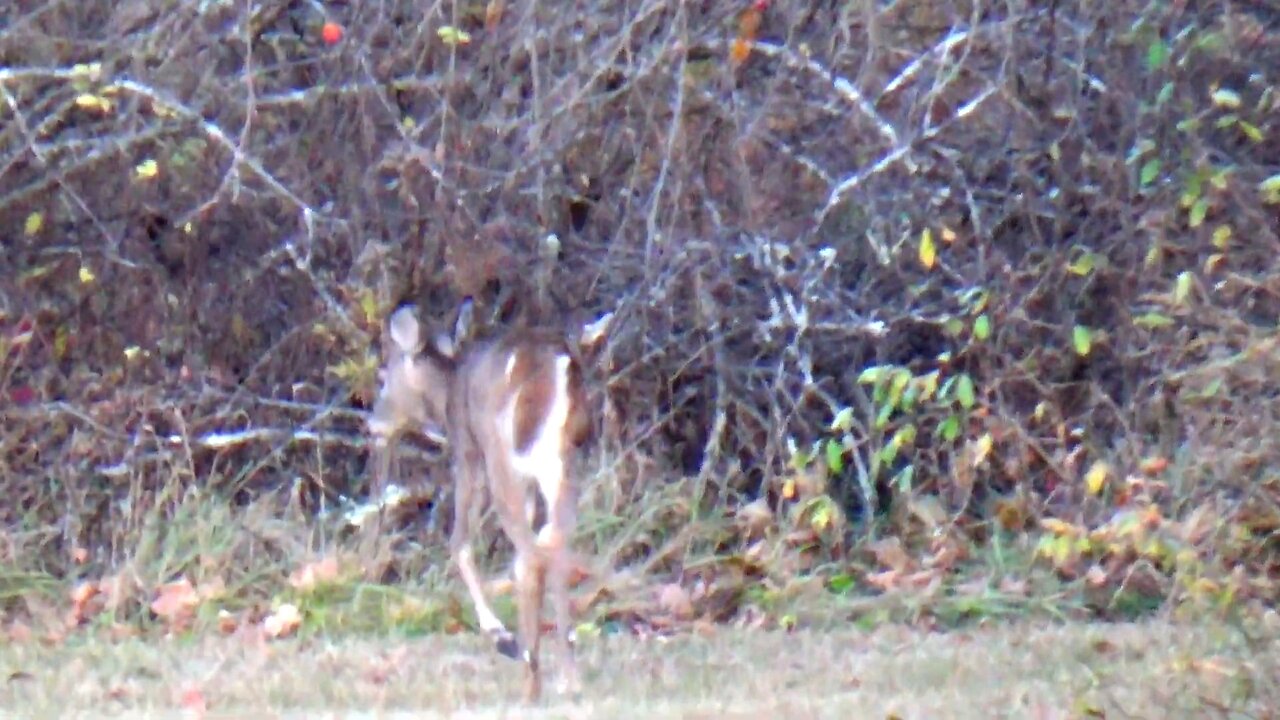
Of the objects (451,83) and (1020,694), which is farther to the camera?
(451,83)

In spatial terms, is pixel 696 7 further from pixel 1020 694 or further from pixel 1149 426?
pixel 1020 694

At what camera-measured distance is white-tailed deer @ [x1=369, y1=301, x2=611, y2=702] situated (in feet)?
27.6

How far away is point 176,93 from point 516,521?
4.19 meters

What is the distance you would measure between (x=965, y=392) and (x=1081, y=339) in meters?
A: 0.63

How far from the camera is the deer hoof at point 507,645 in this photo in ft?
30.4

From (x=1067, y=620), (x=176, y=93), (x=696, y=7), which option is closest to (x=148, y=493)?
(x=176, y=93)

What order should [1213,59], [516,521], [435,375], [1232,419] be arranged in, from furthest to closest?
1. [1213,59]
2. [435,375]
3. [1232,419]
4. [516,521]

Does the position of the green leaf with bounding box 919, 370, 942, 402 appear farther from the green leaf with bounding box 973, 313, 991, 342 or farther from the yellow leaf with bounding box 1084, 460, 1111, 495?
the yellow leaf with bounding box 1084, 460, 1111, 495

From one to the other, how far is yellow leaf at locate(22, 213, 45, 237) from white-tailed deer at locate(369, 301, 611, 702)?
263 centimetres

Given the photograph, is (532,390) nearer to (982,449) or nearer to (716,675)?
(716,675)

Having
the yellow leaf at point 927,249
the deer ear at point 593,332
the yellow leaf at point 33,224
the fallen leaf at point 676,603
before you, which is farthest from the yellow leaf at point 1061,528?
the yellow leaf at point 33,224

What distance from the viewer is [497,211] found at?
11.8m

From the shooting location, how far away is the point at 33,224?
1173 centimetres

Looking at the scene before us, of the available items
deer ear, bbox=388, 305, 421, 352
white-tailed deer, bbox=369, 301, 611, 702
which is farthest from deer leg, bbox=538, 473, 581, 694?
deer ear, bbox=388, 305, 421, 352
